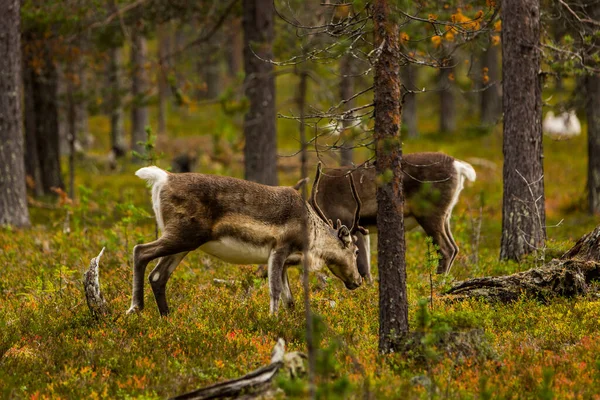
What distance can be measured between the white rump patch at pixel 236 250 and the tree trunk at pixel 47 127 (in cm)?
1181

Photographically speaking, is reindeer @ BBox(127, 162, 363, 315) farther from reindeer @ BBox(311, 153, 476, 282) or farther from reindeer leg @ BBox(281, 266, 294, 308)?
reindeer @ BBox(311, 153, 476, 282)

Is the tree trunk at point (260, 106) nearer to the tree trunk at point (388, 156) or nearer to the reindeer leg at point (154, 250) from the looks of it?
the reindeer leg at point (154, 250)

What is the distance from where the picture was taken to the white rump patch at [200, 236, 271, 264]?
30.6 ft

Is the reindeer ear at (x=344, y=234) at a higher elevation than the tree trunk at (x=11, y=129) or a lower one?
lower

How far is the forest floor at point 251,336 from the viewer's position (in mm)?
6766

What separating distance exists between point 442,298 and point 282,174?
18495mm

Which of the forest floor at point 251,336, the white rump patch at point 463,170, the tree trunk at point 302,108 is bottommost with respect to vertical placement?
the forest floor at point 251,336

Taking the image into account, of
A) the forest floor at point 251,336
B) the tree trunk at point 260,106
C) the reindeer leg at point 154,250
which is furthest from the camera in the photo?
the tree trunk at point 260,106

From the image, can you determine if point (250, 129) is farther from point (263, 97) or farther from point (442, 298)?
point (442, 298)

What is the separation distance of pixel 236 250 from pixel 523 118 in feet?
16.5

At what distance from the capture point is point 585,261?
9766mm

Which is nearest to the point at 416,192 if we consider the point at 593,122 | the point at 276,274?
the point at 276,274

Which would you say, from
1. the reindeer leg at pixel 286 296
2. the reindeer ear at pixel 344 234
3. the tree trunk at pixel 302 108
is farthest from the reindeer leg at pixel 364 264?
the tree trunk at pixel 302 108

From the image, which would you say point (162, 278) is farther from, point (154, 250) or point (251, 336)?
point (251, 336)
